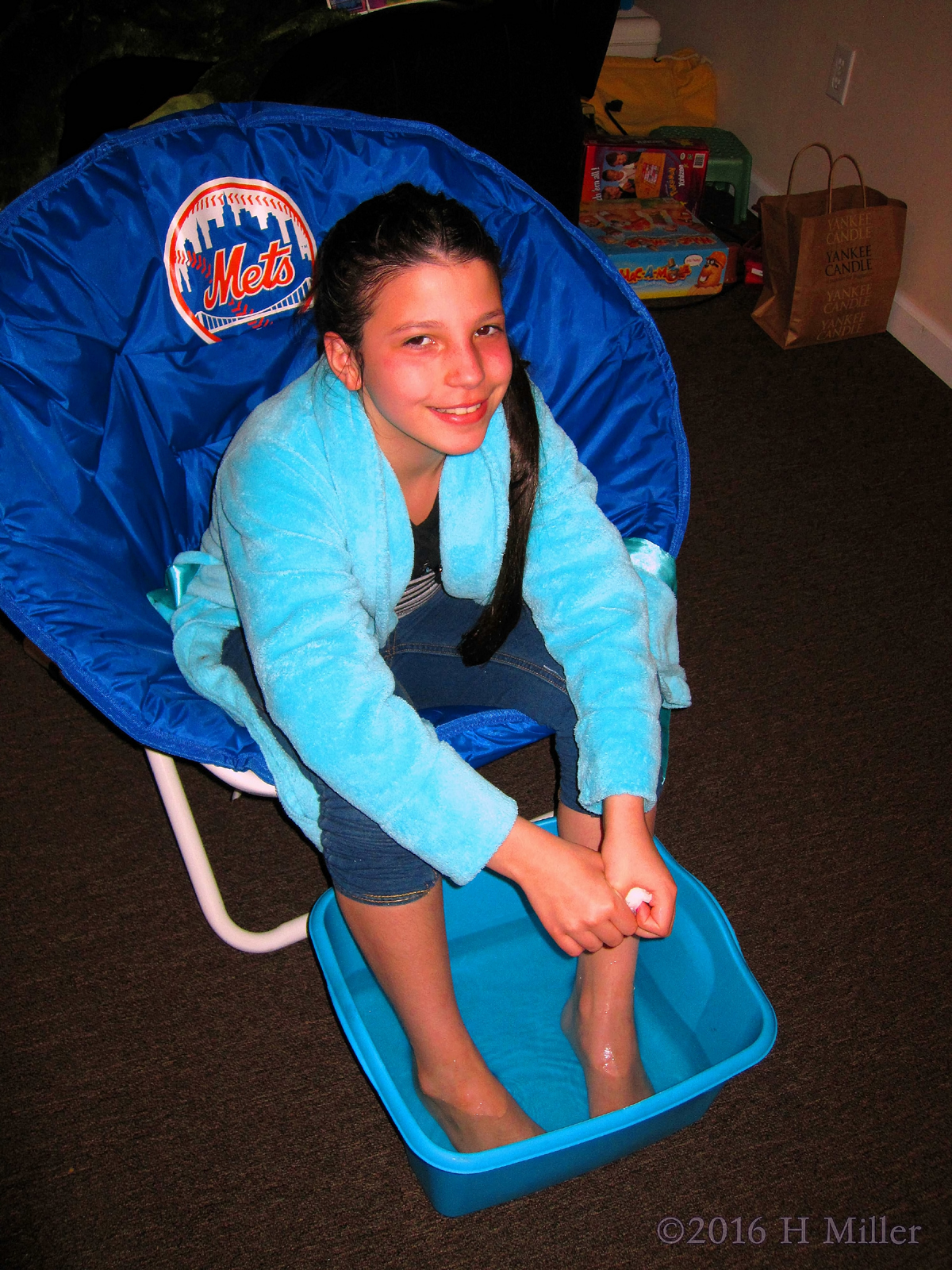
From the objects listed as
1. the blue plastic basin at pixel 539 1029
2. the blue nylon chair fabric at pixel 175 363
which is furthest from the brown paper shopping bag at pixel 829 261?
the blue plastic basin at pixel 539 1029

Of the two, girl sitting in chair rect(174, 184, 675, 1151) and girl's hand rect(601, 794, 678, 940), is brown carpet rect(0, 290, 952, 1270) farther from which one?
girl's hand rect(601, 794, 678, 940)

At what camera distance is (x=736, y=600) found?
1.73m

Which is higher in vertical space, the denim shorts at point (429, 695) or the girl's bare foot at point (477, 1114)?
the denim shorts at point (429, 695)

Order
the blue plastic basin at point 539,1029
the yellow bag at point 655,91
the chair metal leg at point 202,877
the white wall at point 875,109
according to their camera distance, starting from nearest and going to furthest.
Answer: the blue plastic basin at point 539,1029
the chair metal leg at point 202,877
the white wall at point 875,109
the yellow bag at point 655,91

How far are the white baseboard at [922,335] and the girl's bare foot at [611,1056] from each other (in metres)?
1.78

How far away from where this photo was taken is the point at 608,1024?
1.03 meters

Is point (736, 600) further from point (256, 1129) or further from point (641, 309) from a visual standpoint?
point (256, 1129)

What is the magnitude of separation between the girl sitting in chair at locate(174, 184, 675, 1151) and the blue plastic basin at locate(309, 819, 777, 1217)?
2.1 inches

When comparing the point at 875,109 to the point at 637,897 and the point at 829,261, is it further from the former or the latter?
the point at 637,897

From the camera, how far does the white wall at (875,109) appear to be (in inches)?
82.9

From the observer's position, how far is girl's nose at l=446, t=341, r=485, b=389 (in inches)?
35.0

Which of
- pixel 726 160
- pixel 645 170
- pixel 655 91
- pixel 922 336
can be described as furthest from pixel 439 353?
pixel 655 91

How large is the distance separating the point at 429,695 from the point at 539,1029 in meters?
0.40

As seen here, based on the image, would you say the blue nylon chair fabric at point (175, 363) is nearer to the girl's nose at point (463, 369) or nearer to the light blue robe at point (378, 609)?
the light blue robe at point (378, 609)
